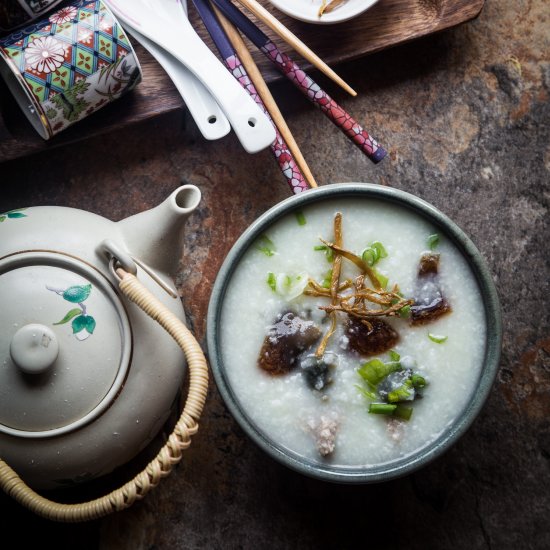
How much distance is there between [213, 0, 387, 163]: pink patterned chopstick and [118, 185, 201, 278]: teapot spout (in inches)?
16.2

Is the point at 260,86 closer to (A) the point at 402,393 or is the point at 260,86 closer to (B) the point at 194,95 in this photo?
(B) the point at 194,95

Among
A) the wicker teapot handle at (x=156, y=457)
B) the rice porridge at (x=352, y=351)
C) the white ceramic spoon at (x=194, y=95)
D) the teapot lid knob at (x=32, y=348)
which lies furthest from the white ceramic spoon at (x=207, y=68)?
the teapot lid knob at (x=32, y=348)

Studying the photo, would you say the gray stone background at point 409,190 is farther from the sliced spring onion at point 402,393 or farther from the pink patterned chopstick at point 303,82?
the sliced spring onion at point 402,393

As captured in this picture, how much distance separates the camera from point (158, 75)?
1.36 meters

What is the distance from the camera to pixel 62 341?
997mm

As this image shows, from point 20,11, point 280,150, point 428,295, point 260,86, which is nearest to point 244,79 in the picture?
point 260,86

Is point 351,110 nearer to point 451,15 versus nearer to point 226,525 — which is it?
point 451,15

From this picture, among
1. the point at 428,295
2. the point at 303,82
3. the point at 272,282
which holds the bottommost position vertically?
the point at 428,295

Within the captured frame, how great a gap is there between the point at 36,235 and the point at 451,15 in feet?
2.99

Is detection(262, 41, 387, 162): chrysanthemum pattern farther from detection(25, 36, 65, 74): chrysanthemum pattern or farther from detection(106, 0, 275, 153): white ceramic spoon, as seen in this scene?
detection(25, 36, 65, 74): chrysanthemum pattern

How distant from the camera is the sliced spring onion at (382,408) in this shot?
3.84ft

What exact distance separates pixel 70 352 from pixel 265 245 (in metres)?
0.39

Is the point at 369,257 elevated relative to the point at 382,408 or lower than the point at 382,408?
elevated

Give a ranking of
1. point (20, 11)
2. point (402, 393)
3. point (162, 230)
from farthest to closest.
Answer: point (20, 11) < point (402, 393) < point (162, 230)
